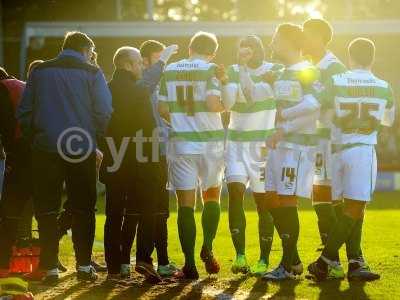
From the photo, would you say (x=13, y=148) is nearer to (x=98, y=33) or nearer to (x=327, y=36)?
(x=327, y=36)

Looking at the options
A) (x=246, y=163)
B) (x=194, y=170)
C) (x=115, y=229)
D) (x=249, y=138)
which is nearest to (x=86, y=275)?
(x=115, y=229)

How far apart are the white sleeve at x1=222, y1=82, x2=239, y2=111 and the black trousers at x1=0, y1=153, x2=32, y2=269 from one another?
1802 mm

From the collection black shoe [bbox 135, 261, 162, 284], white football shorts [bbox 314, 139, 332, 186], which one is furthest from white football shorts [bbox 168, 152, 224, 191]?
white football shorts [bbox 314, 139, 332, 186]

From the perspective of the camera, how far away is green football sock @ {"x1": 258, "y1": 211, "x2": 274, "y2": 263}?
934 centimetres

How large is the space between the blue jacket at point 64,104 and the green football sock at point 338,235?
Answer: 209 centimetres

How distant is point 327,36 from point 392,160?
49.0 feet

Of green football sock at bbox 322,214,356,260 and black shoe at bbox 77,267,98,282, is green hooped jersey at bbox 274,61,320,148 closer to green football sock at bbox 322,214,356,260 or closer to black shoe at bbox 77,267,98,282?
green football sock at bbox 322,214,356,260

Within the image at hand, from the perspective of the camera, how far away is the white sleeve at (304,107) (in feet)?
28.4

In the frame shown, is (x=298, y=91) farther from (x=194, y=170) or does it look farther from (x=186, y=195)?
(x=186, y=195)

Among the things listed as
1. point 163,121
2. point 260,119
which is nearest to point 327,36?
point 260,119

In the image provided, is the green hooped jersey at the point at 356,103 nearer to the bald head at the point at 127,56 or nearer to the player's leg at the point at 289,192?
the player's leg at the point at 289,192

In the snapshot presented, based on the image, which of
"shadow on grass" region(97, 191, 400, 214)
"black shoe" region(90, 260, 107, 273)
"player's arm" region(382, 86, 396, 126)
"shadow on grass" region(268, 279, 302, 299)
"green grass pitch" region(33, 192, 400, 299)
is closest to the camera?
"shadow on grass" region(268, 279, 302, 299)

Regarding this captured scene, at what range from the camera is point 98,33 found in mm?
24859

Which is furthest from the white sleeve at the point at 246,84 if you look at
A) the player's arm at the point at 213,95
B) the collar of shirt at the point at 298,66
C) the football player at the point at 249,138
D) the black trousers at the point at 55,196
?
the black trousers at the point at 55,196
